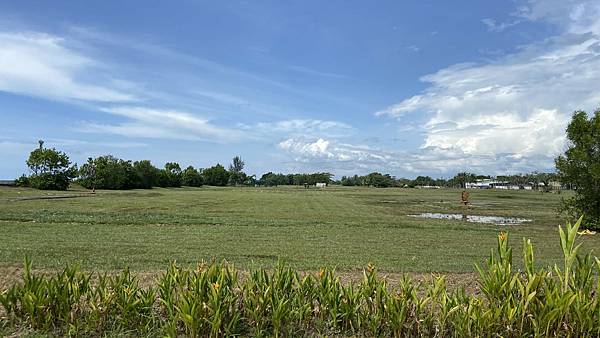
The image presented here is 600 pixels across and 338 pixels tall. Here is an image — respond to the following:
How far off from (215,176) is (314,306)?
524ft

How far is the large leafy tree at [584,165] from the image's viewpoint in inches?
957

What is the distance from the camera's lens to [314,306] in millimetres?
5844

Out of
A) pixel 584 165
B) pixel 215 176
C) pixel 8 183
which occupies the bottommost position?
pixel 8 183

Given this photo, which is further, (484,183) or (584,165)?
(484,183)

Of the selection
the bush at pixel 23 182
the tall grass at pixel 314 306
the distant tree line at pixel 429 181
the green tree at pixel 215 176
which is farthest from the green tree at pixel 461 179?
the tall grass at pixel 314 306

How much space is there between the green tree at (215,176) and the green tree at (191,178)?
13.9m

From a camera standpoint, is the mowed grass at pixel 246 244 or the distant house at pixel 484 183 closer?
the mowed grass at pixel 246 244

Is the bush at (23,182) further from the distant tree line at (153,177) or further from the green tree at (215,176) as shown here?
the green tree at (215,176)

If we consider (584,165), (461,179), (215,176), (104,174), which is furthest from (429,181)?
(584,165)

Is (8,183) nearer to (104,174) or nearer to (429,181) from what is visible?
(104,174)

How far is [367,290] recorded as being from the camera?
5410mm

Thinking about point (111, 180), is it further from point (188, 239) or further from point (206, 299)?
point (206, 299)

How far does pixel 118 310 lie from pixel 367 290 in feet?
10.00

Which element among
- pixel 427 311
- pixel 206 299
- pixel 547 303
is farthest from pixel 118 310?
pixel 547 303
